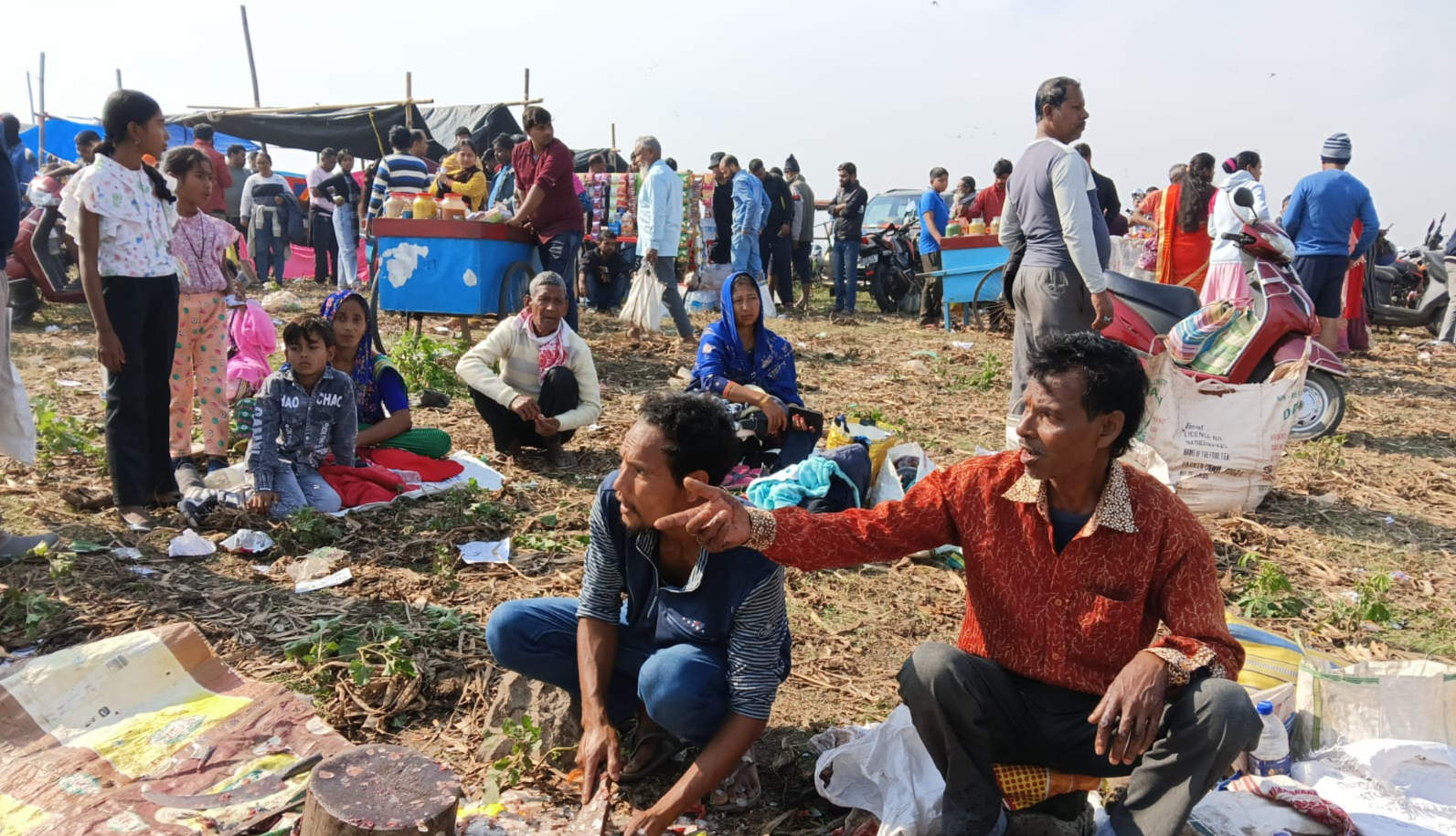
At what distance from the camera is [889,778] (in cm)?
256

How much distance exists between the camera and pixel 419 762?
2256 mm

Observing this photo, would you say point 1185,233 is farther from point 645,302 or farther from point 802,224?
point 802,224

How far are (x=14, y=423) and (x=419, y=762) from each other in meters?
3.08

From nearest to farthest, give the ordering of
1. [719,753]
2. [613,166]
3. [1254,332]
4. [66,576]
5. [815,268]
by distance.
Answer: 1. [719,753]
2. [66,576]
3. [1254,332]
4. [613,166]
5. [815,268]

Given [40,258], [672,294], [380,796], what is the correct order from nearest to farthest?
[380,796]
[40,258]
[672,294]

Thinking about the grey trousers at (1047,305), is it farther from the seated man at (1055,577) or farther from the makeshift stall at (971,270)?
the makeshift stall at (971,270)

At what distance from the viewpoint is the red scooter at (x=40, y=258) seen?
349 inches

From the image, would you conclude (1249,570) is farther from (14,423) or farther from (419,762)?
(14,423)

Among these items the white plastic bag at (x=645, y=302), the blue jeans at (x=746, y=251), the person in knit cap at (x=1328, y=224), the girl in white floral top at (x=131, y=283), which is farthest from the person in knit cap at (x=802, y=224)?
the girl in white floral top at (x=131, y=283)

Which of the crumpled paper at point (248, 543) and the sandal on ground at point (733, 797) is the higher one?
the crumpled paper at point (248, 543)

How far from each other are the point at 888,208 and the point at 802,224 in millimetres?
3894

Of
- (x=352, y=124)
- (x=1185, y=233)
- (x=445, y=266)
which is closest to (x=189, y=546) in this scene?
(x=445, y=266)

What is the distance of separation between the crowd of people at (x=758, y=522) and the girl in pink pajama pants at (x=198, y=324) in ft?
0.04

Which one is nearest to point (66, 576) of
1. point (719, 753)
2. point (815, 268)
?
point (719, 753)
